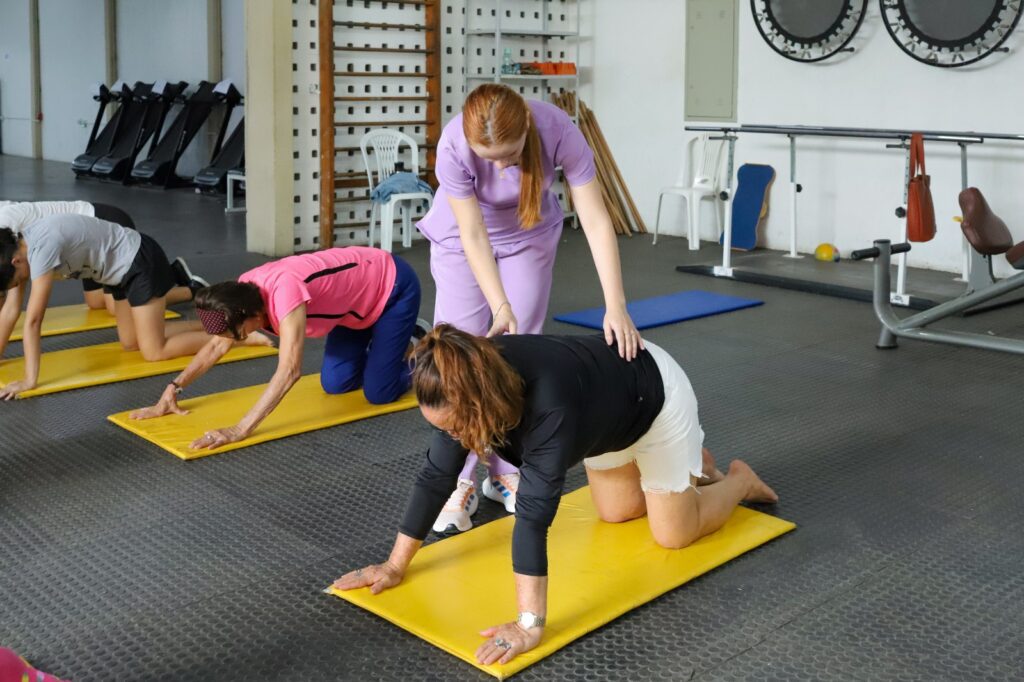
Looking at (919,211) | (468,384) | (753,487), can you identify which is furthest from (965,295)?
(468,384)

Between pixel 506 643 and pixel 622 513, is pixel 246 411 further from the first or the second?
pixel 506 643

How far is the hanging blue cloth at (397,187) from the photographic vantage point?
293 inches

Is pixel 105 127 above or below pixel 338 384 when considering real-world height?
above

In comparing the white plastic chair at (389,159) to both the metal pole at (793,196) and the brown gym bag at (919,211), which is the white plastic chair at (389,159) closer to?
the metal pole at (793,196)

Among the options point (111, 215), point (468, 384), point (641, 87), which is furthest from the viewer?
point (641, 87)

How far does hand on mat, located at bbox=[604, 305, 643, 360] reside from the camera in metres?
2.35

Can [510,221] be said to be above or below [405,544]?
above

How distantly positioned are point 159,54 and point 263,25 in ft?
20.4

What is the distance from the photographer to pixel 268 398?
3.38 metres

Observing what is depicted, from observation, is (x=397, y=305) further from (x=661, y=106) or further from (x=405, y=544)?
(x=661, y=106)

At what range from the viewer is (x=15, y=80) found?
1524cm

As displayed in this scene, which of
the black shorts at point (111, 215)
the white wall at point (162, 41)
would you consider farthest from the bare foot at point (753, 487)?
the white wall at point (162, 41)

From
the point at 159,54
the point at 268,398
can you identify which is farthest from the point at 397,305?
the point at 159,54

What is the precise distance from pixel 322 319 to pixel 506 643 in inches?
69.2
